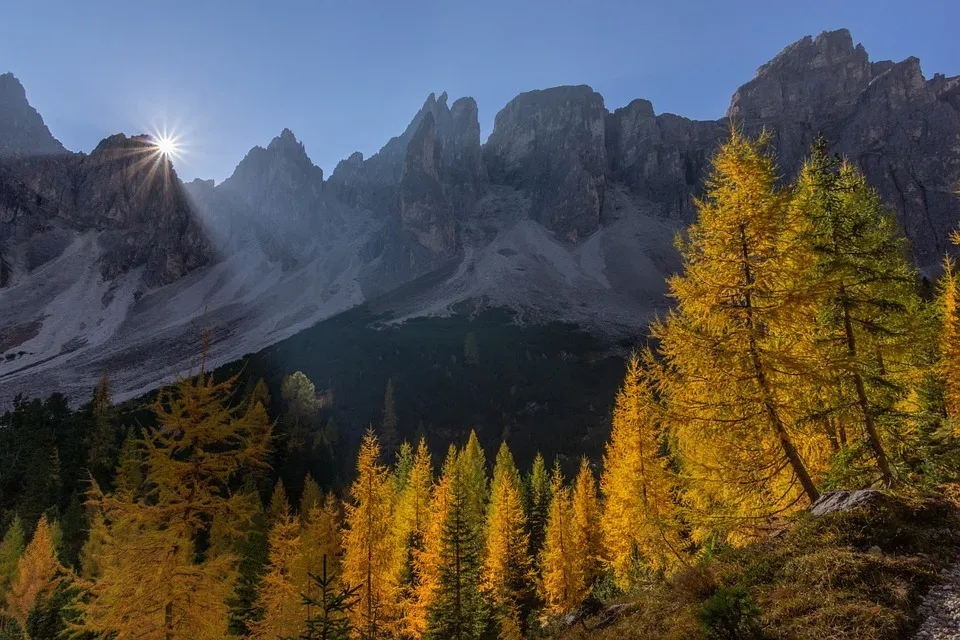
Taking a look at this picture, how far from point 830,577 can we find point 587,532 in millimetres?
24389

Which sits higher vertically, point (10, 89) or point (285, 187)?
point (10, 89)

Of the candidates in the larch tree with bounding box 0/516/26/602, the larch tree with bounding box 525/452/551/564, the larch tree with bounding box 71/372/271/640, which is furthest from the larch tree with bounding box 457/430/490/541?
the larch tree with bounding box 0/516/26/602

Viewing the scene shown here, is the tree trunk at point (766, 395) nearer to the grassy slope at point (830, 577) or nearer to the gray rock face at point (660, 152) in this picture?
the grassy slope at point (830, 577)

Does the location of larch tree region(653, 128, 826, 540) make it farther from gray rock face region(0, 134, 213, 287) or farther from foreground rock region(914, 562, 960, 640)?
gray rock face region(0, 134, 213, 287)

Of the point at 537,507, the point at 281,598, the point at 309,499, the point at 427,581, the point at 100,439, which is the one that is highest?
the point at 100,439

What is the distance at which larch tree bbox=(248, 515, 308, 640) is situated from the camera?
1594 centimetres

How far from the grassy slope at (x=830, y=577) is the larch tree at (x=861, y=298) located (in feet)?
8.94

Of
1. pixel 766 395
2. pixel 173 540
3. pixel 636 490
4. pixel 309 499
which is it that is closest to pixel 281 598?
pixel 173 540

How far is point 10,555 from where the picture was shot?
3641cm

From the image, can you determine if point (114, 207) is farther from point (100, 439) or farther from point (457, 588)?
point (457, 588)

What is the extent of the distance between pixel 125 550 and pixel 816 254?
16763 mm

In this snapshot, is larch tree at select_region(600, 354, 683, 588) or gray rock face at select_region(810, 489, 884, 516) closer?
gray rock face at select_region(810, 489, 884, 516)

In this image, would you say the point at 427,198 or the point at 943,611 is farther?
the point at 427,198

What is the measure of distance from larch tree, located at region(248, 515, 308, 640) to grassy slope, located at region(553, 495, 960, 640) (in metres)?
A: 9.90
